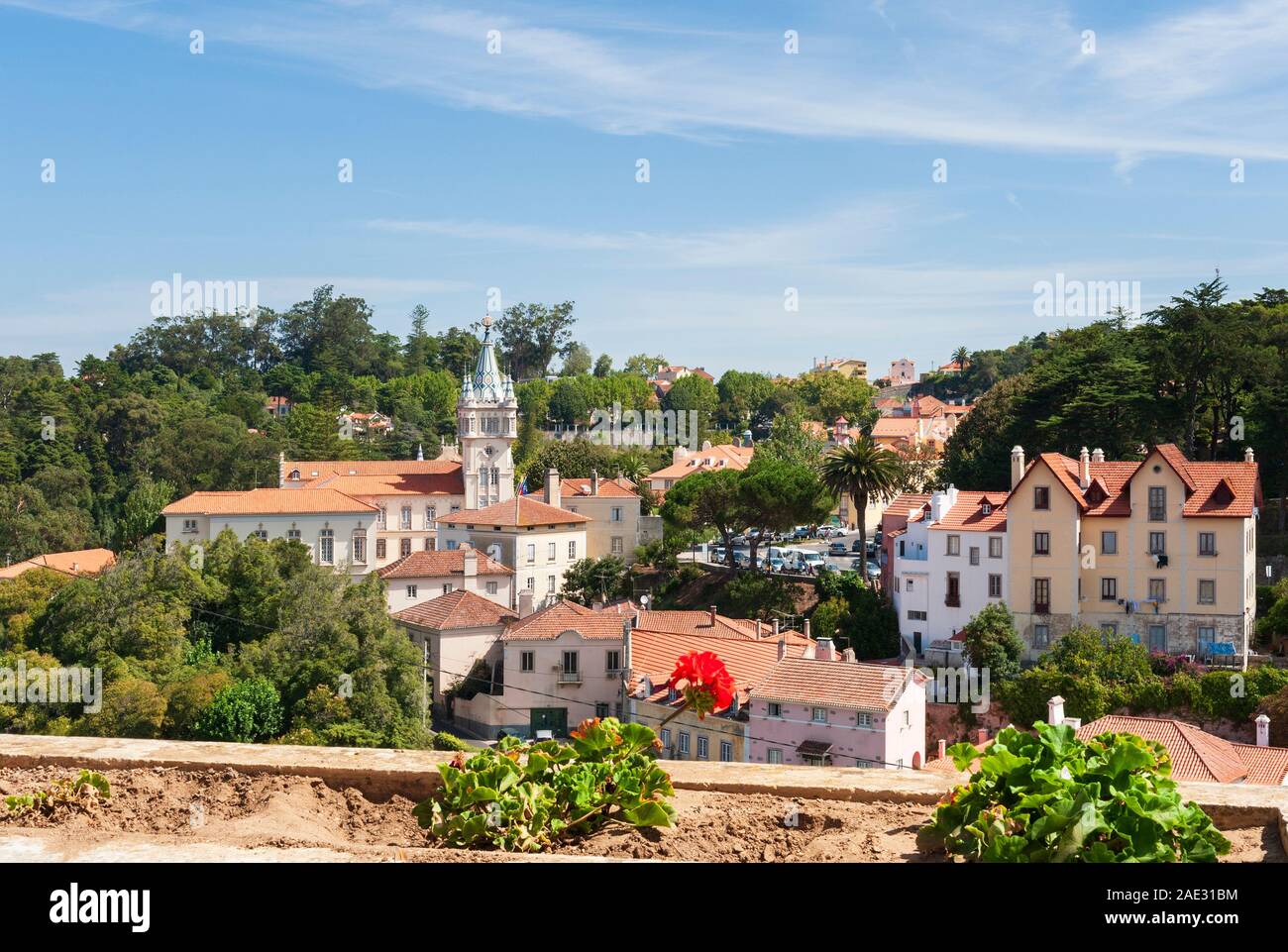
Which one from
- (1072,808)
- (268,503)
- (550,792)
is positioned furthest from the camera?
(268,503)

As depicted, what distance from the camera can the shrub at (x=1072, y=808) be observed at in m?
4.91

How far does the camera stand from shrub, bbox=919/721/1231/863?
4910mm

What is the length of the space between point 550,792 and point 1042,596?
36066 mm

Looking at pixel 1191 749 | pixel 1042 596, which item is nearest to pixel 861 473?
pixel 1042 596

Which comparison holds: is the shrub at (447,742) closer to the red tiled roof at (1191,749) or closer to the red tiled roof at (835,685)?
the red tiled roof at (835,685)

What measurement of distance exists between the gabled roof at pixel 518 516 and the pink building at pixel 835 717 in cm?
2889

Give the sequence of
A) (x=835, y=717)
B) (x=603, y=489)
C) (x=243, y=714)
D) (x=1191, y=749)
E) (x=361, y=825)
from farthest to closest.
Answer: (x=603, y=489)
(x=243, y=714)
(x=835, y=717)
(x=1191, y=749)
(x=361, y=825)

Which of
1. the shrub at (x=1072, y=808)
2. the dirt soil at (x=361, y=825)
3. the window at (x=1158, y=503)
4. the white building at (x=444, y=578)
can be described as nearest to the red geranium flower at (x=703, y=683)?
the dirt soil at (x=361, y=825)

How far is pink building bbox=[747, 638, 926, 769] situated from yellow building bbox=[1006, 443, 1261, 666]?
10.6 m

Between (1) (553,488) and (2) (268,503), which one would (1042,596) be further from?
(2) (268,503)

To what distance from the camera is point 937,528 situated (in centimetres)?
4181

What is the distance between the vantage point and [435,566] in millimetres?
53969
